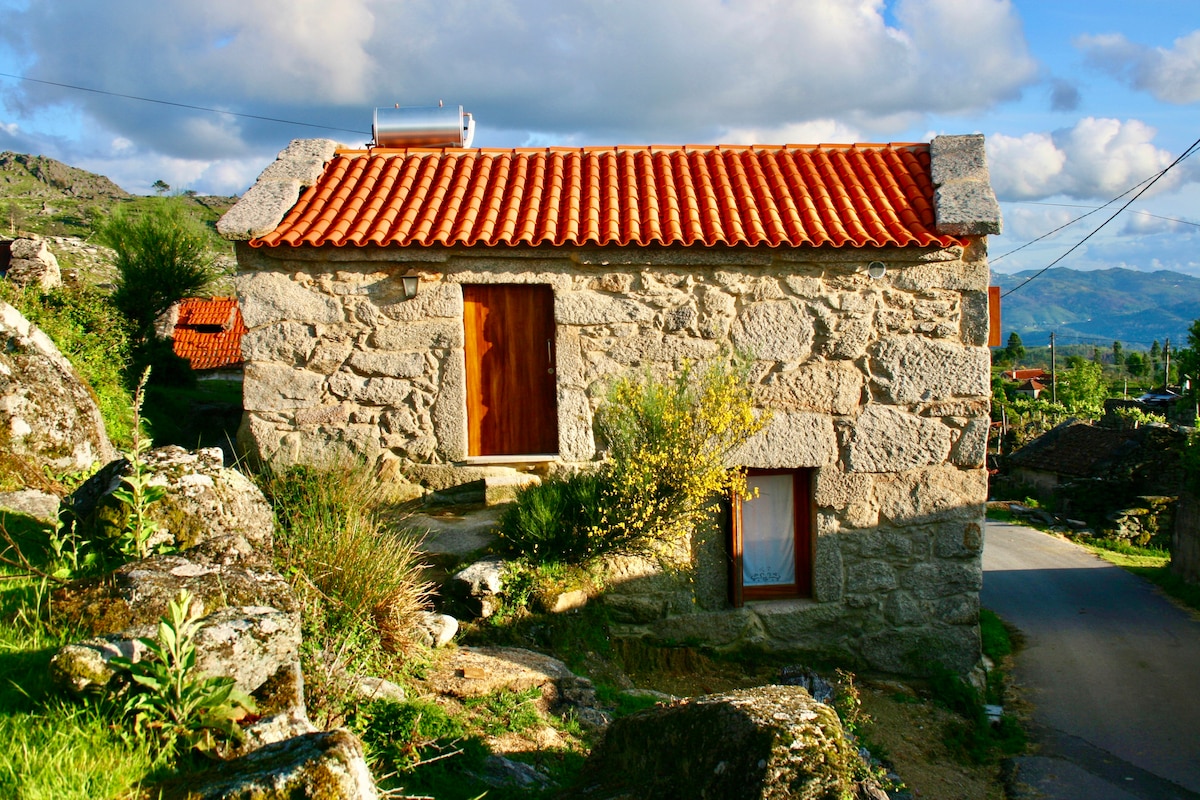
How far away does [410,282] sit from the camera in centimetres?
648

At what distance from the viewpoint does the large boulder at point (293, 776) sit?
2021mm

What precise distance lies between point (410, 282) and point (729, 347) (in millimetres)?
2517

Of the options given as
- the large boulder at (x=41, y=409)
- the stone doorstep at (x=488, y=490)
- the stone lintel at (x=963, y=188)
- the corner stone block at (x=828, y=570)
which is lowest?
the corner stone block at (x=828, y=570)

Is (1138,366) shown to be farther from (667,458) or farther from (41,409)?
(41,409)

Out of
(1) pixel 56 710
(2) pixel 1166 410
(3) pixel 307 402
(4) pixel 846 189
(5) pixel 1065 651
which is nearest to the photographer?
(1) pixel 56 710

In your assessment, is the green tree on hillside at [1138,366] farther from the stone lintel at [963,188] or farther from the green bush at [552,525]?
the green bush at [552,525]

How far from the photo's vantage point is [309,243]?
20.7 ft

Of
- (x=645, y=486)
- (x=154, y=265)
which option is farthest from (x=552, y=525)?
(x=154, y=265)

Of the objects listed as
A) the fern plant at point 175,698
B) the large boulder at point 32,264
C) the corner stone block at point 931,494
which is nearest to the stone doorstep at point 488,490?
the corner stone block at point 931,494

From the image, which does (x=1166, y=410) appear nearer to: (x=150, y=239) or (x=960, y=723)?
(x=960, y=723)

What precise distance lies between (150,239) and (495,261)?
7.58 m

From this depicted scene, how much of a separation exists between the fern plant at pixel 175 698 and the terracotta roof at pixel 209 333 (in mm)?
20510

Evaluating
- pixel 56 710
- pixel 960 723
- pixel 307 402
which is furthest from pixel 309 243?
pixel 960 723

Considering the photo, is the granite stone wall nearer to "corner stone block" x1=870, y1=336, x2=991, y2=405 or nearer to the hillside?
"corner stone block" x1=870, y1=336, x2=991, y2=405
